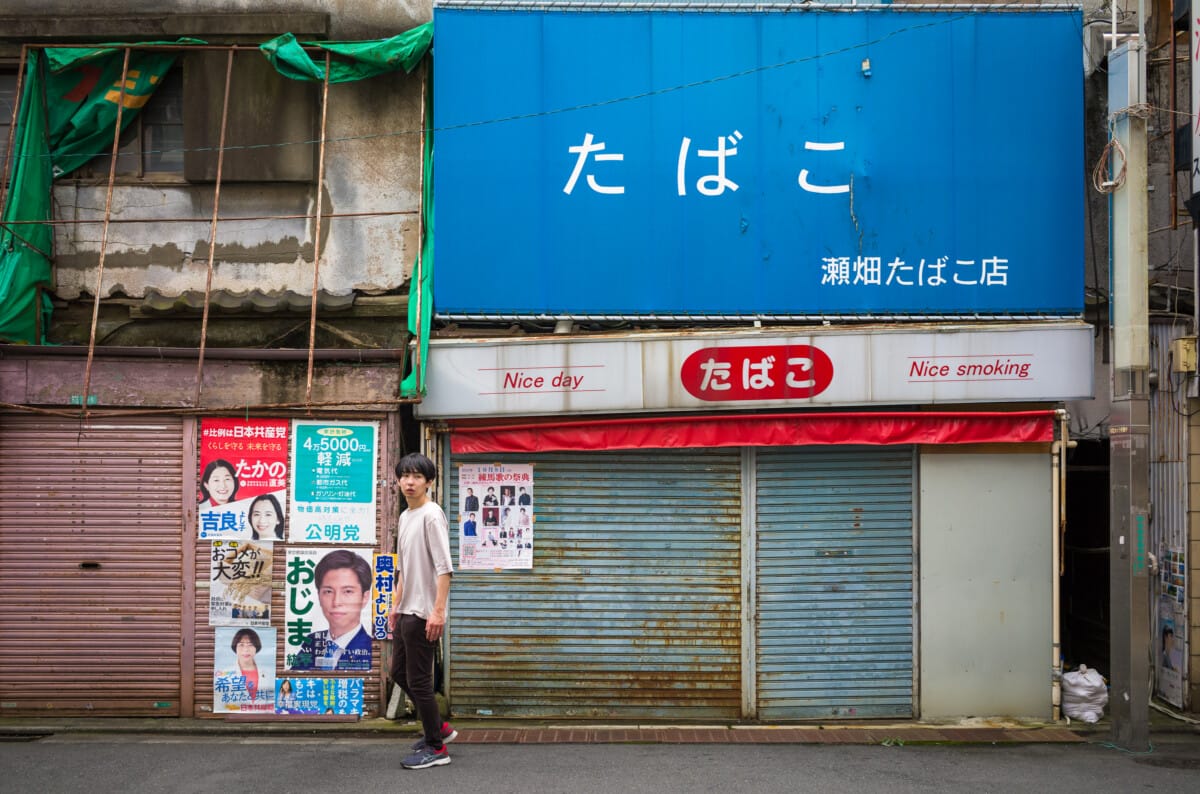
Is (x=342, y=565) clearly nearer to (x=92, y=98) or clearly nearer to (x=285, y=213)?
(x=285, y=213)

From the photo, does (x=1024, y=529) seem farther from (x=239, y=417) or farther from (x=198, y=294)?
(x=198, y=294)

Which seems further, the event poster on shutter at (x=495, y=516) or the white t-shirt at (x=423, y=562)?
the event poster on shutter at (x=495, y=516)

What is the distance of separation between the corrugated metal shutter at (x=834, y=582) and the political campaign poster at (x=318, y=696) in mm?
3414

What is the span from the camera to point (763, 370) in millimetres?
9578

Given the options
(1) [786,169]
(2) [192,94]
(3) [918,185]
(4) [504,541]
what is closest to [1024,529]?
(3) [918,185]

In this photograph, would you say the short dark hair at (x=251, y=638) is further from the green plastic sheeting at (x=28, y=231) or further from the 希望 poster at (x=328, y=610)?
the green plastic sheeting at (x=28, y=231)

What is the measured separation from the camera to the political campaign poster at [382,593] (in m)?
9.63

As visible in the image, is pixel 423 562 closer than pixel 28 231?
Yes

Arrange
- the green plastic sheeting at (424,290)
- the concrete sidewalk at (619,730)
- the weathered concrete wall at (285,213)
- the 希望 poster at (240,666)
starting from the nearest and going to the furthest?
the concrete sidewalk at (619,730), the green plastic sheeting at (424,290), the 希望 poster at (240,666), the weathered concrete wall at (285,213)

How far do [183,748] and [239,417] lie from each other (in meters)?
2.67

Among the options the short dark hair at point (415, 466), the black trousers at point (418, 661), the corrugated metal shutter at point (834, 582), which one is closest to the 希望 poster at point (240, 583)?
the black trousers at point (418, 661)

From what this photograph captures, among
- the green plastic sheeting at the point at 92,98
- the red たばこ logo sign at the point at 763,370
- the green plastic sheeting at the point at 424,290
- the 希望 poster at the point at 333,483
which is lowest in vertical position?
the 希望 poster at the point at 333,483

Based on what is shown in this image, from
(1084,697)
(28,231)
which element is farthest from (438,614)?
(1084,697)

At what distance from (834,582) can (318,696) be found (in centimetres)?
445
